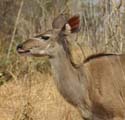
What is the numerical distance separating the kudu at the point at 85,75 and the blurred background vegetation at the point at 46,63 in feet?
1.21

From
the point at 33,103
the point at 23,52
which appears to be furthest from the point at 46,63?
the point at 23,52

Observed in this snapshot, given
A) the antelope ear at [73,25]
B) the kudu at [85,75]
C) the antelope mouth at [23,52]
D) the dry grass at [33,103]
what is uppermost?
the antelope ear at [73,25]

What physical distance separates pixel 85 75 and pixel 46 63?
2850 millimetres

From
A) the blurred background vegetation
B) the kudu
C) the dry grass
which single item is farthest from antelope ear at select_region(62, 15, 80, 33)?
the dry grass

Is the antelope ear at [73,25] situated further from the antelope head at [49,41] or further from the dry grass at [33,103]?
the dry grass at [33,103]

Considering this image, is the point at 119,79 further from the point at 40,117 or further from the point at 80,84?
the point at 40,117

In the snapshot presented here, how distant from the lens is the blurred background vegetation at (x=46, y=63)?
5.77m

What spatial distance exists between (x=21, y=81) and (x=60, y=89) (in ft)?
6.17

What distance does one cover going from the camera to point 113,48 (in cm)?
605

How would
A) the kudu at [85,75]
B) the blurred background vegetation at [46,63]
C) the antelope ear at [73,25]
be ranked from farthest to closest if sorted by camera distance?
the blurred background vegetation at [46,63] → the antelope ear at [73,25] → the kudu at [85,75]

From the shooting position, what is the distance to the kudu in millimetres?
5043

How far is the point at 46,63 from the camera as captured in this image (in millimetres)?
8078

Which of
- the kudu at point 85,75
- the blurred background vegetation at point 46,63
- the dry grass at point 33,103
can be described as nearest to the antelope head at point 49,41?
the kudu at point 85,75

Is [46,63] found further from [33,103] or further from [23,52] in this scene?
[23,52]
